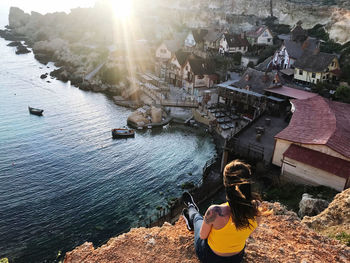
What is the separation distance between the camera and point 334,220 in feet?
44.6

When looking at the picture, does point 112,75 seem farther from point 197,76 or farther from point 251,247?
point 251,247

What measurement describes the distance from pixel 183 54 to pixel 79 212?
4598 centimetres

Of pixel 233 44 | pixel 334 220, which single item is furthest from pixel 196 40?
pixel 334 220

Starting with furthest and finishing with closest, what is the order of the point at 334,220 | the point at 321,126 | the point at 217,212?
the point at 321,126, the point at 334,220, the point at 217,212

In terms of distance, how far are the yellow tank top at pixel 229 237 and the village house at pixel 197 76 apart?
1933 inches

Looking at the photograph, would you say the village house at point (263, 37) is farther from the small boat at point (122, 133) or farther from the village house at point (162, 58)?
the small boat at point (122, 133)

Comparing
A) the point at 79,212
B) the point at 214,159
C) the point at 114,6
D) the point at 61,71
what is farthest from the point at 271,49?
the point at 114,6

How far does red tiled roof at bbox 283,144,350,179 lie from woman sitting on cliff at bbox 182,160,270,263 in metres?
18.0

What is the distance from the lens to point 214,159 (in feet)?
118

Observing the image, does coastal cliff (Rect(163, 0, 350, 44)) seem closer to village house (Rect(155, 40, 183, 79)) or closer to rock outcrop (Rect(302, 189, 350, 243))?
village house (Rect(155, 40, 183, 79))

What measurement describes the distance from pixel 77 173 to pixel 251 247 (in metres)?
27.4

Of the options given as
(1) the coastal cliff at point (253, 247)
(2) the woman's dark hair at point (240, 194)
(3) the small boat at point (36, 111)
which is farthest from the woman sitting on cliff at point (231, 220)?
(3) the small boat at point (36, 111)

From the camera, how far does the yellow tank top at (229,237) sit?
6457 mm

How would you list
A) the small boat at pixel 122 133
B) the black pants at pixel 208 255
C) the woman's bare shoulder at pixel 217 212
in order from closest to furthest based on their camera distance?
the woman's bare shoulder at pixel 217 212 < the black pants at pixel 208 255 < the small boat at pixel 122 133
